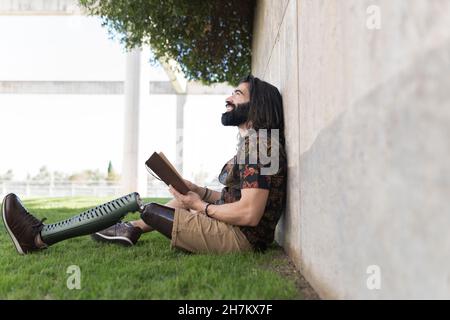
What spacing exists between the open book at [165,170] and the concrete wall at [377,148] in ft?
3.42

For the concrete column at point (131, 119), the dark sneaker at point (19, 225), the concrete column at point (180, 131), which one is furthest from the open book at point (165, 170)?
the concrete column at point (180, 131)

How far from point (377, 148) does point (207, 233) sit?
1.68 metres

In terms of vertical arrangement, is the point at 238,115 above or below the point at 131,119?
below

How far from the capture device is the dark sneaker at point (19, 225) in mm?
2729

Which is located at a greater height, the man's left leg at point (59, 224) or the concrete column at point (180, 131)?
the concrete column at point (180, 131)

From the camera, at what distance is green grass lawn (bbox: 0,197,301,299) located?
5.98 feet

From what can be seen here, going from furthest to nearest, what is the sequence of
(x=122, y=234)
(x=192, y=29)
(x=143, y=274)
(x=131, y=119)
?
1. (x=131, y=119)
2. (x=192, y=29)
3. (x=122, y=234)
4. (x=143, y=274)

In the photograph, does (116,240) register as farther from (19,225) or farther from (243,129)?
(243,129)

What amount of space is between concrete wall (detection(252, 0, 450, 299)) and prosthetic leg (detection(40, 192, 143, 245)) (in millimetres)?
1337

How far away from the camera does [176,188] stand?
2879 millimetres

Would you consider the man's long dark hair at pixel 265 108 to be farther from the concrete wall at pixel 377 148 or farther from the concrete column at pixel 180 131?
the concrete column at pixel 180 131

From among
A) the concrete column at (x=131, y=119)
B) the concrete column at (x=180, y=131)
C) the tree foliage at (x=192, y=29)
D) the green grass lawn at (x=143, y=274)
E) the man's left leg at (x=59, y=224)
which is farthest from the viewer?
the concrete column at (x=180, y=131)

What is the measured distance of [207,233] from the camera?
2.67 m

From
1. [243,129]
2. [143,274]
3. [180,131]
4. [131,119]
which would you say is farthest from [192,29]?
[180,131]
